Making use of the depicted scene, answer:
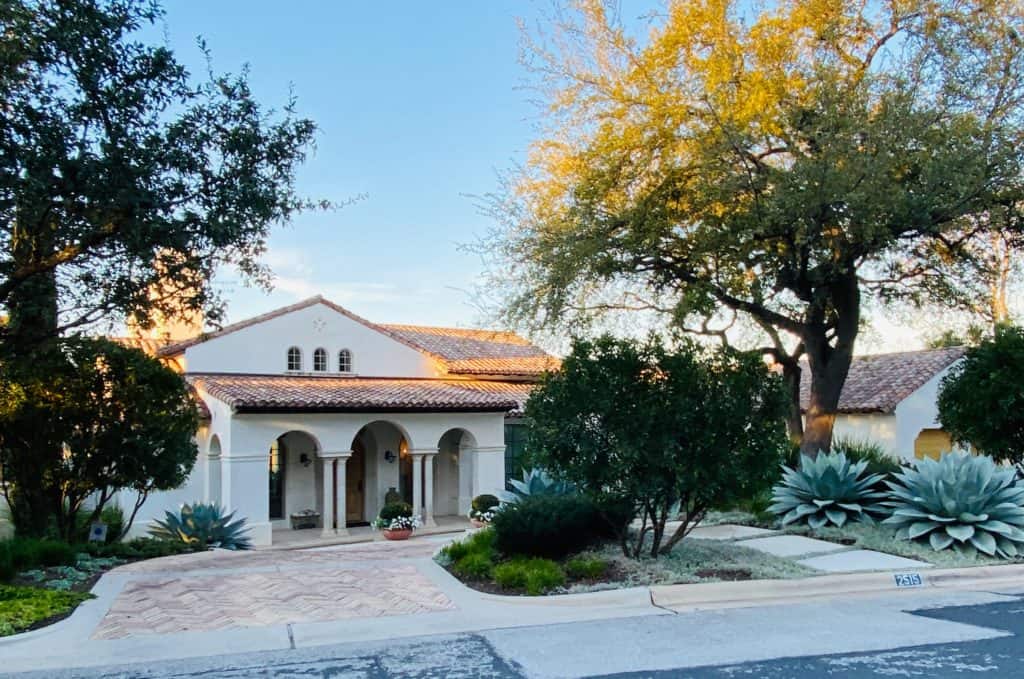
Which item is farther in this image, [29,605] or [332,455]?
[332,455]

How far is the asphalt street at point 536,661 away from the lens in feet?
19.2

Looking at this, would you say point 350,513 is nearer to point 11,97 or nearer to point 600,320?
point 600,320

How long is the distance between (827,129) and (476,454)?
15058mm

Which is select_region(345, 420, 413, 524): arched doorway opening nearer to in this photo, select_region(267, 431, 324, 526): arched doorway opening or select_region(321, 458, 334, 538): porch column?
select_region(267, 431, 324, 526): arched doorway opening

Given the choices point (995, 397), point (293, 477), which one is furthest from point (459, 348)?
point (995, 397)

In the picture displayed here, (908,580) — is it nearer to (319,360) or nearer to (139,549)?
(139,549)

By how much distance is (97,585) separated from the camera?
29.8 ft

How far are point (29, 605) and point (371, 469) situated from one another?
60.7 ft

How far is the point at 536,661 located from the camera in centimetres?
617

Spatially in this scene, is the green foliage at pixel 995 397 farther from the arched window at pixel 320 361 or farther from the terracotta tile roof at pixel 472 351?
the arched window at pixel 320 361

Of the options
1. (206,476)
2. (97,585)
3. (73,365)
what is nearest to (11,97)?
(73,365)

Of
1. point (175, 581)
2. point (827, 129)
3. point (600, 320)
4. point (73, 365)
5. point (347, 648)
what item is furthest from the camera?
point (600, 320)

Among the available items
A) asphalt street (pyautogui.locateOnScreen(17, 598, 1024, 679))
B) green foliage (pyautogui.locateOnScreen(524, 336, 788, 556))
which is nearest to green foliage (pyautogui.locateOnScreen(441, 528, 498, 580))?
green foliage (pyautogui.locateOnScreen(524, 336, 788, 556))

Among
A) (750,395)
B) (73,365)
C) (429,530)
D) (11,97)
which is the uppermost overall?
(11,97)
